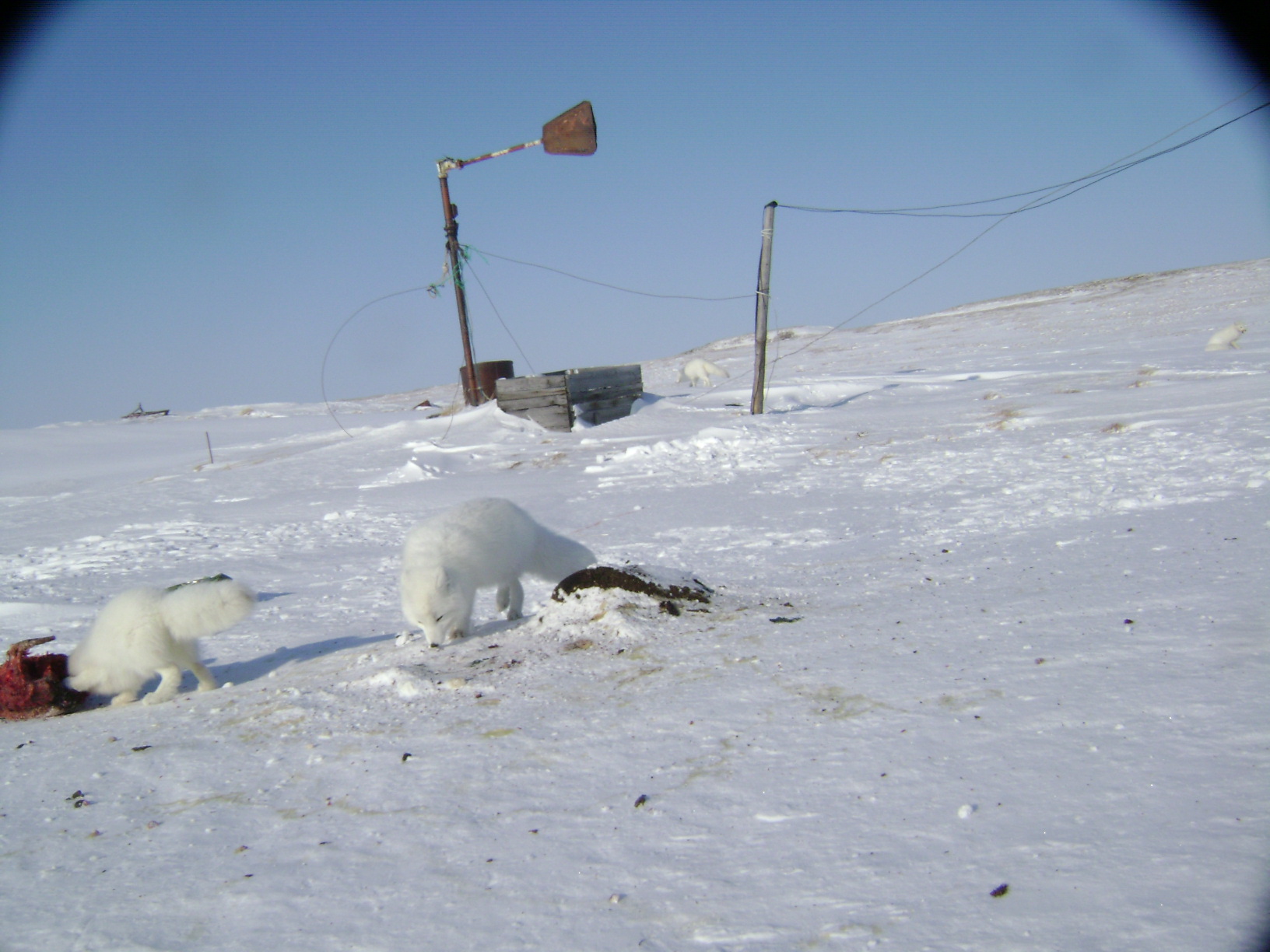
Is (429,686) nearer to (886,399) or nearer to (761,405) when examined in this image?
(761,405)

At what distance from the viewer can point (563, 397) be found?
1120 centimetres

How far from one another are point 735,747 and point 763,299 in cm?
936

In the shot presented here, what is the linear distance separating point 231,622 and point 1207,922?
3.58 metres

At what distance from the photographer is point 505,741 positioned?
2.57m

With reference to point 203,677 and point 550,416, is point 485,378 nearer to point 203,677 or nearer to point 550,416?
point 550,416

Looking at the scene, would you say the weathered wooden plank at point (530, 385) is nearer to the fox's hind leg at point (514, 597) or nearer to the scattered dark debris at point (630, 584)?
the fox's hind leg at point (514, 597)

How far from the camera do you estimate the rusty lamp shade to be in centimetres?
1121

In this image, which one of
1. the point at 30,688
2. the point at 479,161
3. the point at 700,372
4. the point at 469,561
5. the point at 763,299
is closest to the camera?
the point at 30,688

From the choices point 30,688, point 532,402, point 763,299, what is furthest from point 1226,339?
point 30,688

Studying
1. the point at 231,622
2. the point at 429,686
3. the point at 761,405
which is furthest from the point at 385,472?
the point at 429,686

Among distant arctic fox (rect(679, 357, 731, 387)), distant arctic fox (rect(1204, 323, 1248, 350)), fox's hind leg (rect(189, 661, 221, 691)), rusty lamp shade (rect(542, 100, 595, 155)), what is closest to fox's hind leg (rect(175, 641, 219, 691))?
fox's hind leg (rect(189, 661, 221, 691))

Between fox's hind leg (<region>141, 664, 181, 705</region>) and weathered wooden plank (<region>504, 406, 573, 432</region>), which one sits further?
weathered wooden plank (<region>504, 406, 573, 432</region>)

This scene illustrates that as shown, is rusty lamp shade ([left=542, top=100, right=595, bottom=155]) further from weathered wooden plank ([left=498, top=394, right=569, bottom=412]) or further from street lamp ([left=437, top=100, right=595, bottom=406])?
weathered wooden plank ([left=498, top=394, right=569, bottom=412])

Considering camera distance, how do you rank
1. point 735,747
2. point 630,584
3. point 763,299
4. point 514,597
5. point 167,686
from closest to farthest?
point 735,747
point 167,686
point 630,584
point 514,597
point 763,299
